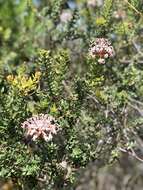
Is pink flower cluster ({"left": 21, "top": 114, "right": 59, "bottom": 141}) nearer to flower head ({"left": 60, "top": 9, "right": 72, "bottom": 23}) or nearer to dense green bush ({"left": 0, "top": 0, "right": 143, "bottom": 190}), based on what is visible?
dense green bush ({"left": 0, "top": 0, "right": 143, "bottom": 190})

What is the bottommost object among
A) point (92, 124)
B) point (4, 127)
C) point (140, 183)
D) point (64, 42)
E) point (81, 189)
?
point (140, 183)

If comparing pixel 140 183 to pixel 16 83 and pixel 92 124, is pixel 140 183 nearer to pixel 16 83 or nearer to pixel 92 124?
pixel 92 124

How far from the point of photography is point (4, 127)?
116 inches

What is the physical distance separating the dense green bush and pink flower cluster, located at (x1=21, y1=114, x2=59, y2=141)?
61mm

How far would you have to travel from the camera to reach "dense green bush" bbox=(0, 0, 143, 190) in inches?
117

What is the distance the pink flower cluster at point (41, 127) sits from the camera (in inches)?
109

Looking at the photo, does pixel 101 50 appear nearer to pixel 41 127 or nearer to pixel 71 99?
pixel 71 99

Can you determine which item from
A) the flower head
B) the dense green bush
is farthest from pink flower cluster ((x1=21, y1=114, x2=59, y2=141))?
the flower head

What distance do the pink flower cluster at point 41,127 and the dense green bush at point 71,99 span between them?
0.20 ft

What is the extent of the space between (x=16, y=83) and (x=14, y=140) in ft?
0.94

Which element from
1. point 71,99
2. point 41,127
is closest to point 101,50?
point 71,99

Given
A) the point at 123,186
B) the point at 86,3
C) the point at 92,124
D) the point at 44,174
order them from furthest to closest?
1. the point at 123,186
2. the point at 86,3
3. the point at 92,124
4. the point at 44,174

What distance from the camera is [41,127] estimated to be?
9.16 ft

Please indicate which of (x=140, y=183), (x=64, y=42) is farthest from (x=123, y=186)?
(x=64, y=42)
